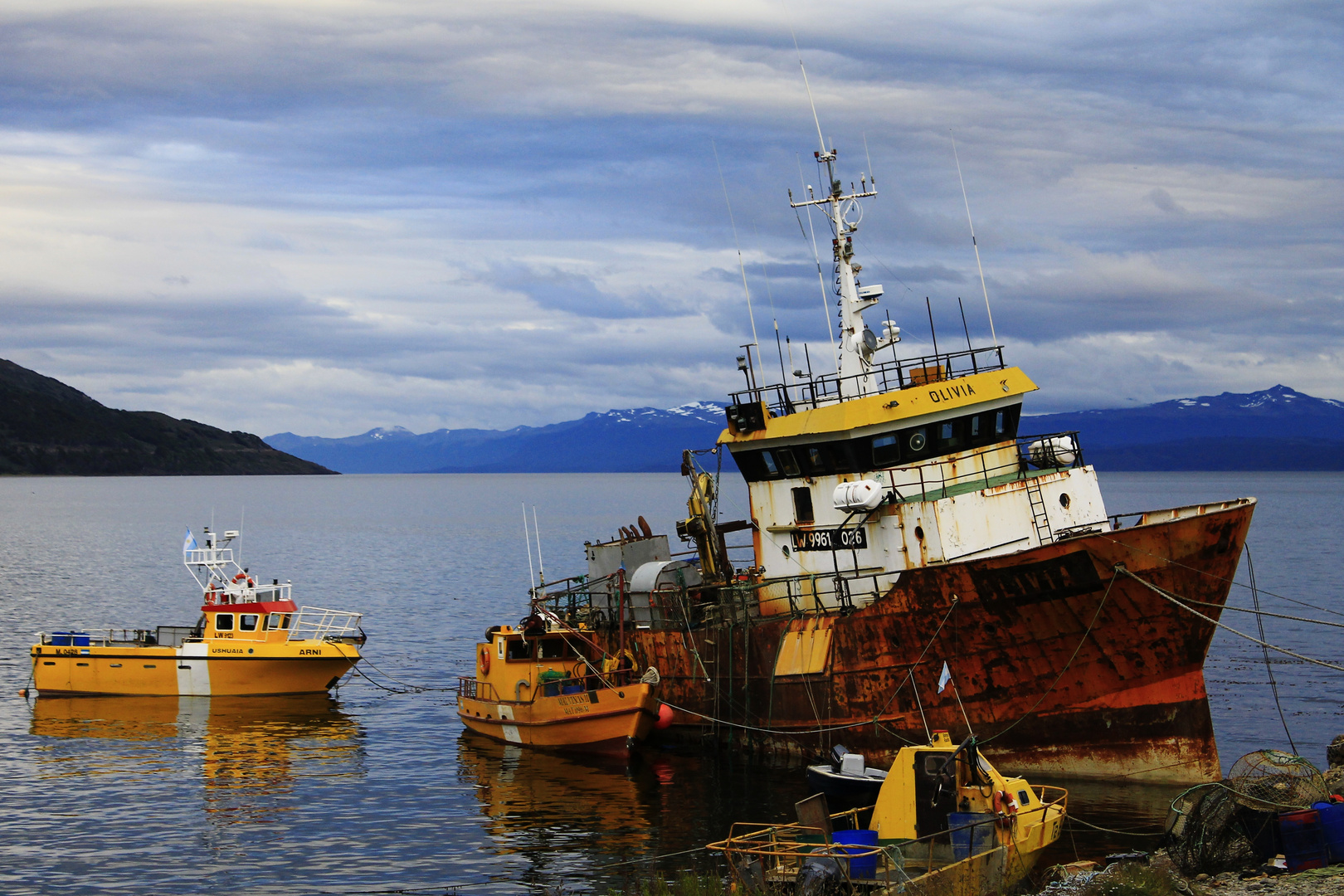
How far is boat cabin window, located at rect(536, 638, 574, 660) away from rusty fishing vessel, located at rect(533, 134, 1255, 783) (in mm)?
2438

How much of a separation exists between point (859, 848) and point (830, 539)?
10301 mm

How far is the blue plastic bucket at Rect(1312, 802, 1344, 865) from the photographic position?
1825 cm

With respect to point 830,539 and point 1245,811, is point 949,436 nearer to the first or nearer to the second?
point 830,539

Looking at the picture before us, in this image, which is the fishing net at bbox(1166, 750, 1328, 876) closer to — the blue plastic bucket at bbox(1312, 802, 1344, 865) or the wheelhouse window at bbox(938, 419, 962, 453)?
the blue plastic bucket at bbox(1312, 802, 1344, 865)

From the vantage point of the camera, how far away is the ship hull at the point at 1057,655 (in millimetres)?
23391

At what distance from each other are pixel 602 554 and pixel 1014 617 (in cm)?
1446

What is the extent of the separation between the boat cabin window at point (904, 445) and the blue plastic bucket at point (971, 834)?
9.49m

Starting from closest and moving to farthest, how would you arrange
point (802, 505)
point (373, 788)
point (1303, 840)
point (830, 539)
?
1. point (1303, 840)
2. point (830, 539)
3. point (802, 505)
4. point (373, 788)

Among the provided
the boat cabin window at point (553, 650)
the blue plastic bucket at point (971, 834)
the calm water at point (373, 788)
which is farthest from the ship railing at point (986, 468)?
the boat cabin window at point (553, 650)

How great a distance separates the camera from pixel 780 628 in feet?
89.9

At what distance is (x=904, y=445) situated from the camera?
87.8ft

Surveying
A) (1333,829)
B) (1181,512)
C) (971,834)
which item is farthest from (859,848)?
(1181,512)

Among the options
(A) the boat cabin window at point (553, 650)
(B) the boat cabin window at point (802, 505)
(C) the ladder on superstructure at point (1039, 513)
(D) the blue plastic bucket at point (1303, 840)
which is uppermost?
(B) the boat cabin window at point (802, 505)

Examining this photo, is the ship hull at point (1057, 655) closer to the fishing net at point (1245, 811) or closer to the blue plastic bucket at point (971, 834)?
the fishing net at point (1245, 811)
